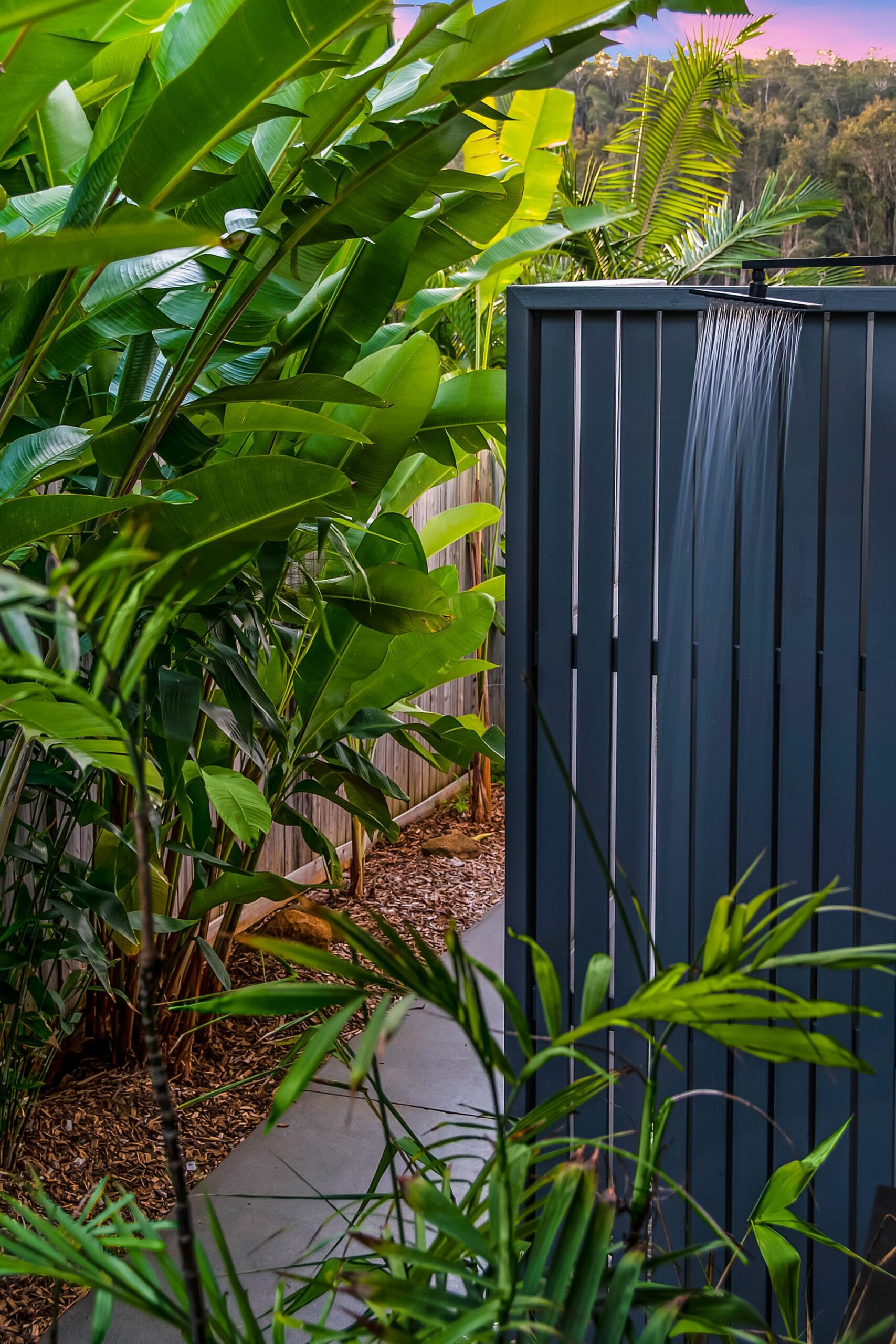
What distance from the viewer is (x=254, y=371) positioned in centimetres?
194

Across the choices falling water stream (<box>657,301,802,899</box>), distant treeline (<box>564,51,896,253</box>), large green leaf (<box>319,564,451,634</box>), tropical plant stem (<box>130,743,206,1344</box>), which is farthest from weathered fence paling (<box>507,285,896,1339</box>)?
distant treeline (<box>564,51,896,253</box>)

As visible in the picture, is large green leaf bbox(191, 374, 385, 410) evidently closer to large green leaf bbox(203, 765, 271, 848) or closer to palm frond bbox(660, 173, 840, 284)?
large green leaf bbox(203, 765, 271, 848)

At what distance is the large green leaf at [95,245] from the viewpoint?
2.62 feet

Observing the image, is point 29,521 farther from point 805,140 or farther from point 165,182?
point 805,140

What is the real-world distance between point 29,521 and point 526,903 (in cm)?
119

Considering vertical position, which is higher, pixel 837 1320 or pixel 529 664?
pixel 529 664

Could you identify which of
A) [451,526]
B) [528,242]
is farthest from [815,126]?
[528,242]

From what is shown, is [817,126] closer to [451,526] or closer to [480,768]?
[480,768]

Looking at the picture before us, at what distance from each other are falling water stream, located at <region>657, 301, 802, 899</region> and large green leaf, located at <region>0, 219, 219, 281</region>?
1182 millimetres

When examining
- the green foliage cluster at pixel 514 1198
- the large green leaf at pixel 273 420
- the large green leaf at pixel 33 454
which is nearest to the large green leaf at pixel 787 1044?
the green foliage cluster at pixel 514 1198

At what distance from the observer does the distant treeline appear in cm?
1537

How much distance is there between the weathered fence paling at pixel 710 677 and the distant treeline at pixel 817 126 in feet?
48.9

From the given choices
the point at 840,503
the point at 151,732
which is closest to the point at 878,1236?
the point at 840,503

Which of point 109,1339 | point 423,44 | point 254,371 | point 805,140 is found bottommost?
point 109,1339
